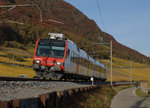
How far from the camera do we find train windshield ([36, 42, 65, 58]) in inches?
775

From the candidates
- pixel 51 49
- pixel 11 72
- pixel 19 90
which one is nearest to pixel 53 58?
pixel 51 49

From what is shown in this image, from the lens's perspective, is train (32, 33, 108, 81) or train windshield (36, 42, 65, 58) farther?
train windshield (36, 42, 65, 58)

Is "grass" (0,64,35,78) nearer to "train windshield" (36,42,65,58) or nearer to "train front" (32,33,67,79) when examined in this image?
"train windshield" (36,42,65,58)

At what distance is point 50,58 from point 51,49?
2.86 feet

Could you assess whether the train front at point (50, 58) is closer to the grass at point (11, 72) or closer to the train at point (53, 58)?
the train at point (53, 58)

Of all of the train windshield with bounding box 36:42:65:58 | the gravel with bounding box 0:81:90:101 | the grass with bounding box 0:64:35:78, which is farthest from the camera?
the grass with bounding box 0:64:35:78

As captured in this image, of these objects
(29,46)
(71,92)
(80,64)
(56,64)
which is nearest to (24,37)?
(29,46)

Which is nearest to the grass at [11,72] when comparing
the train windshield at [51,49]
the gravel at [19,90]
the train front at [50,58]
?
the train windshield at [51,49]

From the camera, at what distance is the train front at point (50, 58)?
19.1 meters

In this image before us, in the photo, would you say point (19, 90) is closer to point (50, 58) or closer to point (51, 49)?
point (50, 58)

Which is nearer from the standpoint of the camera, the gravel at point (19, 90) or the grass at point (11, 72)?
the gravel at point (19, 90)

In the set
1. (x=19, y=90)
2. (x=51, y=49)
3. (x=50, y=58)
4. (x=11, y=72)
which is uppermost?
(x=51, y=49)

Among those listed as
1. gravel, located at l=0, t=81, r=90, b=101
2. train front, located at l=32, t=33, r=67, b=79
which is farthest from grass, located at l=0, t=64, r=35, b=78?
gravel, located at l=0, t=81, r=90, b=101

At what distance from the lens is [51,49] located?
19938 mm
